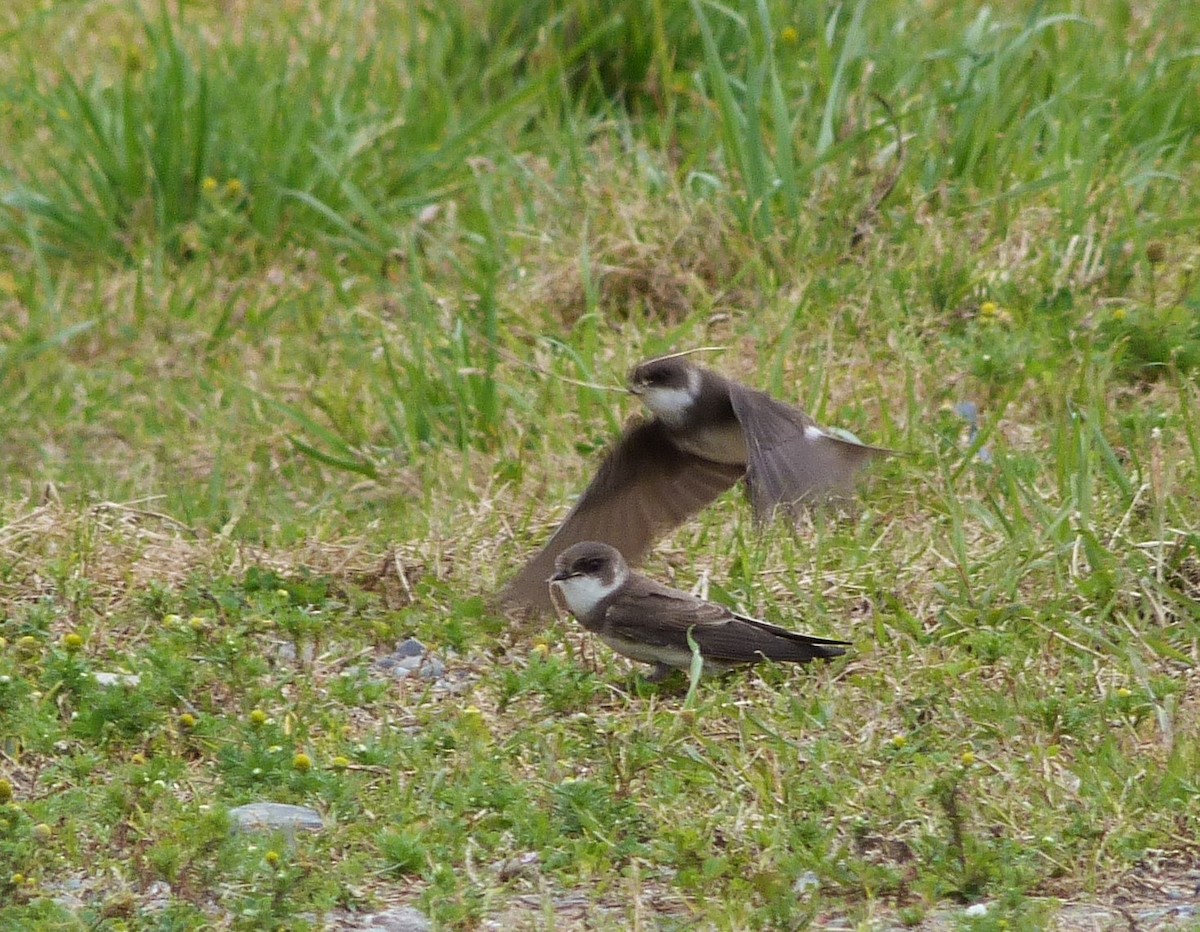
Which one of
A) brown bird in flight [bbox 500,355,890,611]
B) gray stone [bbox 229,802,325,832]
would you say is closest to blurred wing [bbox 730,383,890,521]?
brown bird in flight [bbox 500,355,890,611]

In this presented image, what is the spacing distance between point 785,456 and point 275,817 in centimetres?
153

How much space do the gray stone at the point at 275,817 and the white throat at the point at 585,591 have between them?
36.6 inches

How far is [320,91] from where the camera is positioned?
8.10 metres

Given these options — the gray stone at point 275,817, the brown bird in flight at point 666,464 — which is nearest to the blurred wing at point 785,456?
the brown bird in flight at point 666,464

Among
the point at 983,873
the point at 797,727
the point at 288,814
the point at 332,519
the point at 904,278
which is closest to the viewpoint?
the point at 983,873

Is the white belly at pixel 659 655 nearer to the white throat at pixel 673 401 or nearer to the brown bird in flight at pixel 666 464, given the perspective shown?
the brown bird in flight at pixel 666 464

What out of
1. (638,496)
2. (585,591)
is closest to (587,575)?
(585,591)

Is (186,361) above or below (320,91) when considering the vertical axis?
below

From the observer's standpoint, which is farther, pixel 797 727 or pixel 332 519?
pixel 332 519

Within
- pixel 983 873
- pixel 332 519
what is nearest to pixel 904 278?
pixel 332 519

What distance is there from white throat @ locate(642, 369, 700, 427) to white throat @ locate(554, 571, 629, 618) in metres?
0.61

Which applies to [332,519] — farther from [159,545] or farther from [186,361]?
[186,361]

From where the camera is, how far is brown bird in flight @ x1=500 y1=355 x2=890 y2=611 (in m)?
5.12

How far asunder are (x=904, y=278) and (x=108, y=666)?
288 cm
